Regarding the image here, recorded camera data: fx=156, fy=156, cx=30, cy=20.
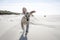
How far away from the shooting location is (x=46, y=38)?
645 centimetres

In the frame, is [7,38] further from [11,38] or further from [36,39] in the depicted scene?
[36,39]

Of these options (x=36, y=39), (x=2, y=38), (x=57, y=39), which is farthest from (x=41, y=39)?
(x=2, y=38)

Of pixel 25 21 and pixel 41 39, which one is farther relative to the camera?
pixel 25 21

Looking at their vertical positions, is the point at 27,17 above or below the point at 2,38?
above

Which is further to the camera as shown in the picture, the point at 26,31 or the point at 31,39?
the point at 26,31

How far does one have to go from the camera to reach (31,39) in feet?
20.9

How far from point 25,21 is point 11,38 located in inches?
37.9

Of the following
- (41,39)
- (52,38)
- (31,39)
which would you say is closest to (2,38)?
(31,39)

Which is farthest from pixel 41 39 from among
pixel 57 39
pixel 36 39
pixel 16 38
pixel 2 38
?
pixel 2 38

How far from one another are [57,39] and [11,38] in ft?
6.26

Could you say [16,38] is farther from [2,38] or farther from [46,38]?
[46,38]

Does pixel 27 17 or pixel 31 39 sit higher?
pixel 27 17

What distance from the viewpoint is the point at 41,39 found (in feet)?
20.7

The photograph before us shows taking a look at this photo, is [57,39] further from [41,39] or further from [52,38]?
[41,39]
